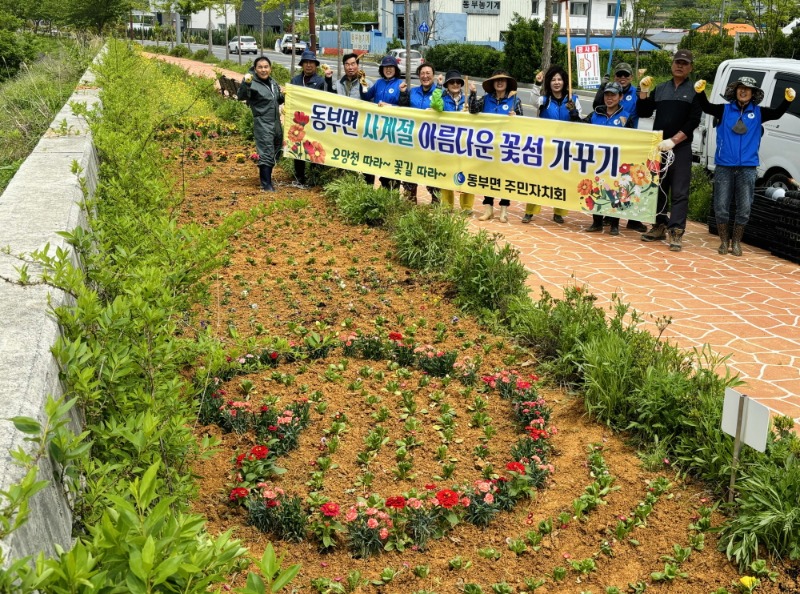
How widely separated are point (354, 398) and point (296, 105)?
7.09 meters

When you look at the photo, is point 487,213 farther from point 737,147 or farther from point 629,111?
point 737,147

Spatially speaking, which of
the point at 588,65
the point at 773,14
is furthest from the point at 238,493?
the point at 773,14

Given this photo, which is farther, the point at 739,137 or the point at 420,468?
the point at 739,137

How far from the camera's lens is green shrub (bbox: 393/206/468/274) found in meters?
7.31

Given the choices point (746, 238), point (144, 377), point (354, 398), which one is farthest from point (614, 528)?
point (746, 238)

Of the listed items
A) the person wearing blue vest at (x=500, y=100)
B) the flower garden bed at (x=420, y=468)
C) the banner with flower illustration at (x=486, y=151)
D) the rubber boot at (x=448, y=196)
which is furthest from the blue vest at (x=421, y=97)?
the flower garden bed at (x=420, y=468)

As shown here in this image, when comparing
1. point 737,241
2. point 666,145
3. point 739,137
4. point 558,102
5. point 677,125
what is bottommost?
point 737,241

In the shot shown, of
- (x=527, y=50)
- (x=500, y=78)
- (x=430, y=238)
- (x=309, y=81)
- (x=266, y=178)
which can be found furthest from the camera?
(x=527, y=50)

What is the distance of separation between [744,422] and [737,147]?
568cm

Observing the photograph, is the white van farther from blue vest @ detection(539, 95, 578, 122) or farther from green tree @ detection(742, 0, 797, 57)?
green tree @ detection(742, 0, 797, 57)

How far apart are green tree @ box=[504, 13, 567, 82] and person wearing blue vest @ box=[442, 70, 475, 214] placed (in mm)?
24196

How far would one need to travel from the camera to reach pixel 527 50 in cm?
→ 3453

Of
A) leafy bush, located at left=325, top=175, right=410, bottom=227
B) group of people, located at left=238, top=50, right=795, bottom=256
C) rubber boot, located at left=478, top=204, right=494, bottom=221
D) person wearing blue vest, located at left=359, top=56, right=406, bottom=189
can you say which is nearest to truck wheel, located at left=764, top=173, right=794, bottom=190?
group of people, located at left=238, top=50, right=795, bottom=256

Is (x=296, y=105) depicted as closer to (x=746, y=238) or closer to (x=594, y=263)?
(x=594, y=263)
